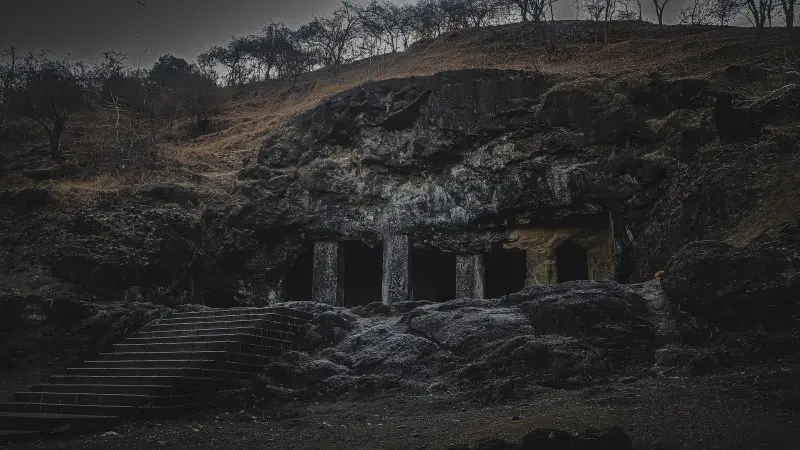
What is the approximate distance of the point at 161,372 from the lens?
32.5 ft

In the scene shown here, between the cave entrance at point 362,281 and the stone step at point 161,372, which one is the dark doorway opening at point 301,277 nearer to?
the cave entrance at point 362,281

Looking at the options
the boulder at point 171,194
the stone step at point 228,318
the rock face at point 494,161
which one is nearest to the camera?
the stone step at point 228,318

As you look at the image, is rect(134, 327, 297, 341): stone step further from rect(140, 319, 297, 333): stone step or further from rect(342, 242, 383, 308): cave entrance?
rect(342, 242, 383, 308): cave entrance

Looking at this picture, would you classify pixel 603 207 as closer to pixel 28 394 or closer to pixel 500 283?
pixel 500 283

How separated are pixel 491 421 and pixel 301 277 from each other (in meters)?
A: 14.7

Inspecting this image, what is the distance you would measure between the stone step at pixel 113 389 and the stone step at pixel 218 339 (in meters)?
1.47

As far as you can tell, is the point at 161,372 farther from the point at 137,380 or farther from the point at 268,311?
the point at 268,311

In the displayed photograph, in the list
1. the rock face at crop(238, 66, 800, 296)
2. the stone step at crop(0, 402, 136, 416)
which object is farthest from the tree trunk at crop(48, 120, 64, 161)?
the stone step at crop(0, 402, 136, 416)

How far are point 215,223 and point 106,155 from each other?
841 cm

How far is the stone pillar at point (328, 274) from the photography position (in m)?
18.8

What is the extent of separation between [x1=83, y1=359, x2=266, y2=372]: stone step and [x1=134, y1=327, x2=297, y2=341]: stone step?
0.68 m

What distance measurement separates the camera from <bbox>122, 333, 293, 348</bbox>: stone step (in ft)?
35.3

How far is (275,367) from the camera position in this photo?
10.5 metres

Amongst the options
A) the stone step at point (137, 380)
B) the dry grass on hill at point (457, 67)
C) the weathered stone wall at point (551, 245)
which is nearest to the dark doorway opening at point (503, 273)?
the weathered stone wall at point (551, 245)
